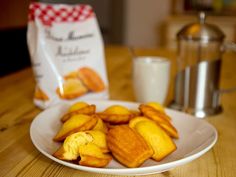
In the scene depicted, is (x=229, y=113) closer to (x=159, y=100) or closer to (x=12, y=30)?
(x=159, y=100)

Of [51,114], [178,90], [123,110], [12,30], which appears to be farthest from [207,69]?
[12,30]

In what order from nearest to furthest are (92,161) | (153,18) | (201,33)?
(92,161)
(201,33)
(153,18)

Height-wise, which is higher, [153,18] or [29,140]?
[29,140]

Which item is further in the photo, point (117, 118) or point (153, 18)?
point (153, 18)

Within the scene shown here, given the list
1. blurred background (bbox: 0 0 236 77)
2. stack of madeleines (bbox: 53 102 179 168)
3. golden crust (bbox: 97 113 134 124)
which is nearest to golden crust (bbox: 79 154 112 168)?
stack of madeleines (bbox: 53 102 179 168)

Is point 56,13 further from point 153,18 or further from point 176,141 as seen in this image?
point 153,18

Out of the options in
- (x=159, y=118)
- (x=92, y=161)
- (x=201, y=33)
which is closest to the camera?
(x=92, y=161)

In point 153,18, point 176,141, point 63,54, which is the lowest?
point 153,18

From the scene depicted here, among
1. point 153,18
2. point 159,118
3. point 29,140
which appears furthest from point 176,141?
point 153,18
